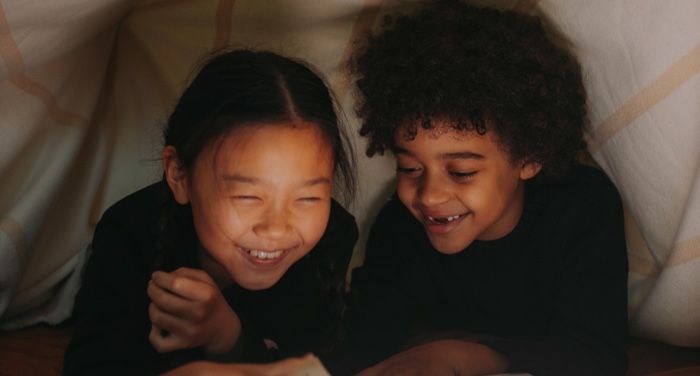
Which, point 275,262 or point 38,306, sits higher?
point 275,262

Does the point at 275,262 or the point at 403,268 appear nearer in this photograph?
the point at 275,262

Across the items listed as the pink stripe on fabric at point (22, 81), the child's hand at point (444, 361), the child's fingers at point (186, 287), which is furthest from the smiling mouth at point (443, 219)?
the pink stripe on fabric at point (22, 81)

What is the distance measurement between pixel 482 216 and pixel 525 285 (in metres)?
0.09

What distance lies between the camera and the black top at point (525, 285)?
743mm

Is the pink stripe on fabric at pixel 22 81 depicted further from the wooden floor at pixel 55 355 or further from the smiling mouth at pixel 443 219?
the smiling mouth at pixel 443 219

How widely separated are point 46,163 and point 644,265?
1.77ft

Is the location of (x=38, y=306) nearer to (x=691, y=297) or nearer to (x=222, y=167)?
(x=222, y=167)

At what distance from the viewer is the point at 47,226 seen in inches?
29.9

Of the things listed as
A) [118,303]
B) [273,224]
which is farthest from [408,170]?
[118,303]

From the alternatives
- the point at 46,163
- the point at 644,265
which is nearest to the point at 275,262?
the point at 46,163

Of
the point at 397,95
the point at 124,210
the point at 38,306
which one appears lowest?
the point at 38,306

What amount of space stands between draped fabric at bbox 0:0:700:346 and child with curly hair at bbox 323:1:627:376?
3cm

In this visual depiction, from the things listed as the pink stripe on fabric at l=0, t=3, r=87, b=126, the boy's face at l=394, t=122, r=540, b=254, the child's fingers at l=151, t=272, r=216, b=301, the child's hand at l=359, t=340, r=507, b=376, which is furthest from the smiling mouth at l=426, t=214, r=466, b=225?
the pink stripe on fabric at l=0, t=3, r=87, b=126

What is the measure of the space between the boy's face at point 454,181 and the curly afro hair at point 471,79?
1cm
